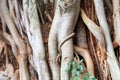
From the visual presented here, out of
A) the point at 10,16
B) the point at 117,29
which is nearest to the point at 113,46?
the point at 117,29

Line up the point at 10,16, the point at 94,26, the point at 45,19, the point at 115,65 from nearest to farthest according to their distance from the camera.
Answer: the point at 115,65 < the point at 94,26 < the point at 45,19 < the point at 10,16

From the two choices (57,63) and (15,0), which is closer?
(57,63)

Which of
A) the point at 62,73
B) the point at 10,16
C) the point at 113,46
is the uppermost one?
the point at 10,16

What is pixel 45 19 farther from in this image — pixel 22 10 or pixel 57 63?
pixel 57 63

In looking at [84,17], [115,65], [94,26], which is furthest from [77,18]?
[115,65]

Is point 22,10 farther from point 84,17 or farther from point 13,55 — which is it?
point 84,17

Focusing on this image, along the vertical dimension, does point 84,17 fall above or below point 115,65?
above

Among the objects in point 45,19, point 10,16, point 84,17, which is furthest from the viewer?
point 10,16

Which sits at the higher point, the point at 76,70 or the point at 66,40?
the point at 66,40

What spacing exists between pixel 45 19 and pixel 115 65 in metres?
0.79

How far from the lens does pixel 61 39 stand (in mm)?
2031

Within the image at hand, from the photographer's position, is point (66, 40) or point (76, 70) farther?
point (66, 40)

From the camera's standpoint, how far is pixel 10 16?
2520 millimetres

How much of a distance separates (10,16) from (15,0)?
167 mm
